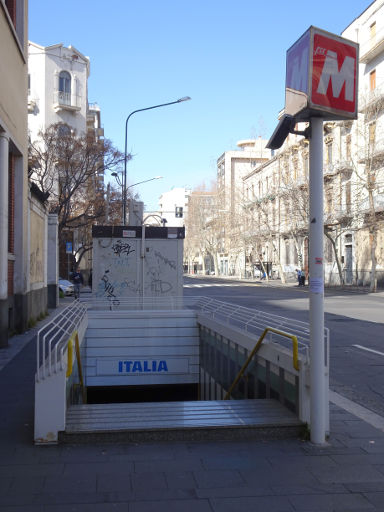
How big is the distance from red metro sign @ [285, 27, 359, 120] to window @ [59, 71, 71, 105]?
170ft

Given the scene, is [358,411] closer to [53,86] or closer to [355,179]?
[355,179]

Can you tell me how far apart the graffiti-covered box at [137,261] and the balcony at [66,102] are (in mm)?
44091

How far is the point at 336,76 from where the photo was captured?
16.7ft

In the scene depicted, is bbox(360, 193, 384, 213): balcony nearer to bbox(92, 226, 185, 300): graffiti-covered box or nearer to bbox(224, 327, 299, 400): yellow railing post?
bbox(92, 226, 185, 300): graffiti-covered box

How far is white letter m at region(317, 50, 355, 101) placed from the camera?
505cm

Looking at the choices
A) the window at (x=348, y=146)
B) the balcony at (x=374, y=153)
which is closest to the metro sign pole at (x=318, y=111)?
the balcony at (x=374, y=153)

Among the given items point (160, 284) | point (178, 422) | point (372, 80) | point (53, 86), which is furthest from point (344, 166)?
point (178, 422)

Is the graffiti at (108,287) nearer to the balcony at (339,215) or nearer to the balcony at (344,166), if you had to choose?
the balcony at (339,215)

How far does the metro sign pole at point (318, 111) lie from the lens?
4996mm

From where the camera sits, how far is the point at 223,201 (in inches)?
2628

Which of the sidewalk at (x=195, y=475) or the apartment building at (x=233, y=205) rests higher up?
the apartment building at (x=233, y=205)

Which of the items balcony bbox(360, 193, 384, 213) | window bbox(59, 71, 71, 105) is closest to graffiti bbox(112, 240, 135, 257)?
balcony bbox(360, 193, 384, 213)

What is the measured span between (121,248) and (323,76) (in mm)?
8286

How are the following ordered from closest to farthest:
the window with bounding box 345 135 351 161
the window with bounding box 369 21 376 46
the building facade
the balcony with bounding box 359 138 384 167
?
the balcony with bounding box 359 138 384 167
the building facade
the window with bounding box 369 21 376 46
the window with bounding box 345 135 351 161
